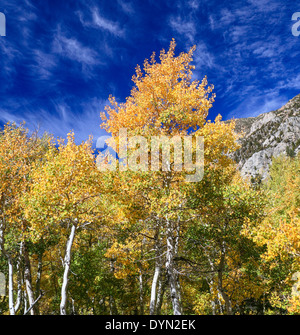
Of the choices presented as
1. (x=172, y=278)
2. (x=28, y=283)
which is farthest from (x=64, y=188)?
(x=172, y=278)

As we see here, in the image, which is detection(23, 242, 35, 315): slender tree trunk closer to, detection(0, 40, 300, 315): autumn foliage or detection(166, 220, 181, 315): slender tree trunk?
detection(0, 40, 300, 315): autumn foliage

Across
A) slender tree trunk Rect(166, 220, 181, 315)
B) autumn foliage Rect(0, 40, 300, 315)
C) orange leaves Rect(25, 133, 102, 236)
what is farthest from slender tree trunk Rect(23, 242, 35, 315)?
slender tree trunk Rect(166, 220, 181, 315)

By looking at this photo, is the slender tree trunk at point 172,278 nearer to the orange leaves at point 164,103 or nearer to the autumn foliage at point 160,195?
the autumn foliage at point 160,195

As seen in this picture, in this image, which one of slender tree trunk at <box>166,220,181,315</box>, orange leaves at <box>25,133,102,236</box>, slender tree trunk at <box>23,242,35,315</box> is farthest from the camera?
slender tree trunk at <box>23,242,35,315</box>

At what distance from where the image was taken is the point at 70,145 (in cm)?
1301

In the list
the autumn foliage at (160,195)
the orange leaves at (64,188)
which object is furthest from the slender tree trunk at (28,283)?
the orange leaves at (64,188)

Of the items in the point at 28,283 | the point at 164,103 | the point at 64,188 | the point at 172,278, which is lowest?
the point at 28,283

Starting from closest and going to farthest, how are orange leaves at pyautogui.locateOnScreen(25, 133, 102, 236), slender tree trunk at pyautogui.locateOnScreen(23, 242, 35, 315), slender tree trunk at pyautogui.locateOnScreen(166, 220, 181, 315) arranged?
slender tree trunk at pyautogui.locateOnScreen(166, 220, 181, 315) < orange leaves at pyautogui.locateOnScreen(25, 133, 102, 236) < slender tree trunk at pyautogui.locateOnScreen(23, 242, 35, 315)

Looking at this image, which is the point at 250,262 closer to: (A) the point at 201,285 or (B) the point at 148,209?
(B) the point at 148,209

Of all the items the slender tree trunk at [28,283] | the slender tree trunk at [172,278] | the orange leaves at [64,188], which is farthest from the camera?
the slender tree trunk at [28,283]

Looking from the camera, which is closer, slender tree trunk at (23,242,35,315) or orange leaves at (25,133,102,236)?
orange leaves at (25,133,102,236)

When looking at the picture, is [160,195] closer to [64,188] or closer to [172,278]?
[172,278]
